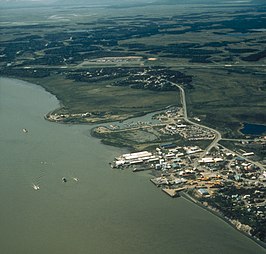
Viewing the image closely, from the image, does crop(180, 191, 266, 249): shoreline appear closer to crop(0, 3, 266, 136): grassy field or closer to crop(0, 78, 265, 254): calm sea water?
crop(0, 78, 265, 254): calm sea water

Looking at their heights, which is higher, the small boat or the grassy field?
the small boat

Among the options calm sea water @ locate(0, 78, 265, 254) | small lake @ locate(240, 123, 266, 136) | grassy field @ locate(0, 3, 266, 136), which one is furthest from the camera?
grassy field @ locate(0, 3, 266, 136)

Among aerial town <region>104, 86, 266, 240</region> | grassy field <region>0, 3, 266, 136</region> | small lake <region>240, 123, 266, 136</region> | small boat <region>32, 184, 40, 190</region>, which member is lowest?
grassy field <region>0, 3, 266, 136</region>

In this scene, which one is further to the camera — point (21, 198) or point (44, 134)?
point (44, 134)

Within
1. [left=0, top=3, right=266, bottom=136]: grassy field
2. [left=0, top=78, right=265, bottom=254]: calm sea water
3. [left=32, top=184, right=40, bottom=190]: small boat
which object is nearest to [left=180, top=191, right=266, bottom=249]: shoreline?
[left=0, top=78, right=265, bottom=254]: calm sea water

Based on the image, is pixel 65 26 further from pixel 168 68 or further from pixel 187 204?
pixel 187 204

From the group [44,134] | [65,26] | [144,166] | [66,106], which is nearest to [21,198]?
[144,166]
